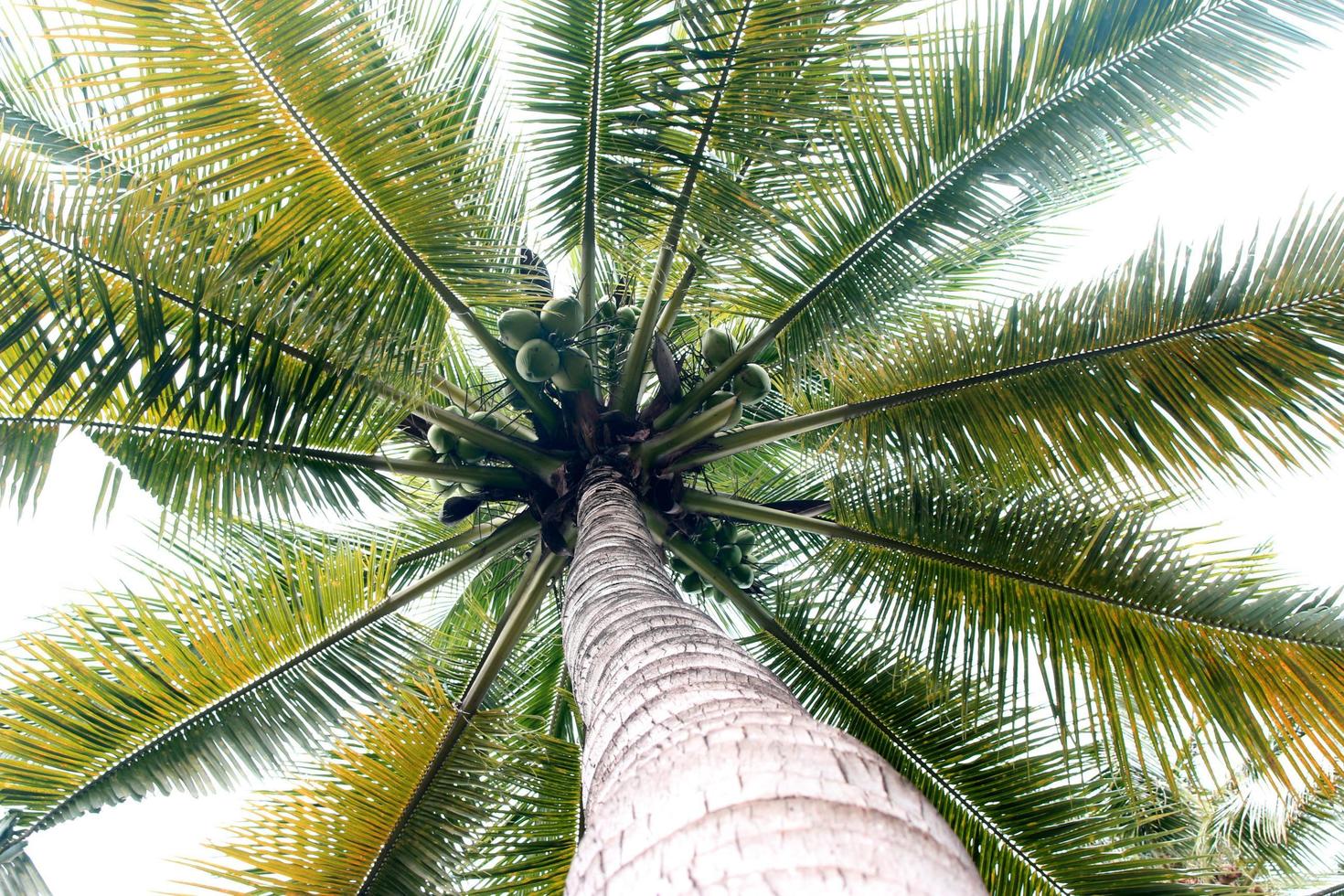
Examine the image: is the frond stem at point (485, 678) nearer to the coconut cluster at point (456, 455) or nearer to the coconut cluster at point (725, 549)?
the coconut cluster at point (456, 455)

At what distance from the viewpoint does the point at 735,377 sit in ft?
13.2

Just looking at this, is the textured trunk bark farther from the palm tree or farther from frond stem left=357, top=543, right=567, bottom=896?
frond stem left=357, top=543, right=567, bottom=896

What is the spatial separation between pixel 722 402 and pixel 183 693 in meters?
2.33

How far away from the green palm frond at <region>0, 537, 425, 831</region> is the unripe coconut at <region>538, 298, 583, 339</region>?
1229 mm

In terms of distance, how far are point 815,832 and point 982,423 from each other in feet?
9.20

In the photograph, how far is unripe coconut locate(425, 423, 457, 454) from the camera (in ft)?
13.0

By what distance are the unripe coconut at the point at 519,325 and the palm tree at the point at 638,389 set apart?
0.05 feet

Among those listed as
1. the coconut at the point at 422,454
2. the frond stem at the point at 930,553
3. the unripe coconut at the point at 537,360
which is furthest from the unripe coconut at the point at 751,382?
the coconut at the point at 422,454

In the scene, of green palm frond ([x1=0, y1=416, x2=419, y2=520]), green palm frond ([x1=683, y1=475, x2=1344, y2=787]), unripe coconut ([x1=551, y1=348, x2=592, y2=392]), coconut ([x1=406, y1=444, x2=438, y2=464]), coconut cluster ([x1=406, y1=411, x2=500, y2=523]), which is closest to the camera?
green palm frond ([x1=683, y1=475, x2=1344, y2=787])

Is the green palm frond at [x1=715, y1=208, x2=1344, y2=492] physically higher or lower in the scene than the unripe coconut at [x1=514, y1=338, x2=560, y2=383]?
lower

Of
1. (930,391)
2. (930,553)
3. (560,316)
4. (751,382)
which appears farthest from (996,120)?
(560,316)

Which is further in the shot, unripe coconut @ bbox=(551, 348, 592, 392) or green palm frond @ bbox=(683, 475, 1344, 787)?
unripe coconut @ bbox=(551, 348, 592, 392)

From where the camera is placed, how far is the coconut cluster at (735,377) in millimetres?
3969

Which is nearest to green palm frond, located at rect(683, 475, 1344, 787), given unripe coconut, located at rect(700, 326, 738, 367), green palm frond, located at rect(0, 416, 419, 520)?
unripe coconut, located at rect(700, 326, 738, 367)
